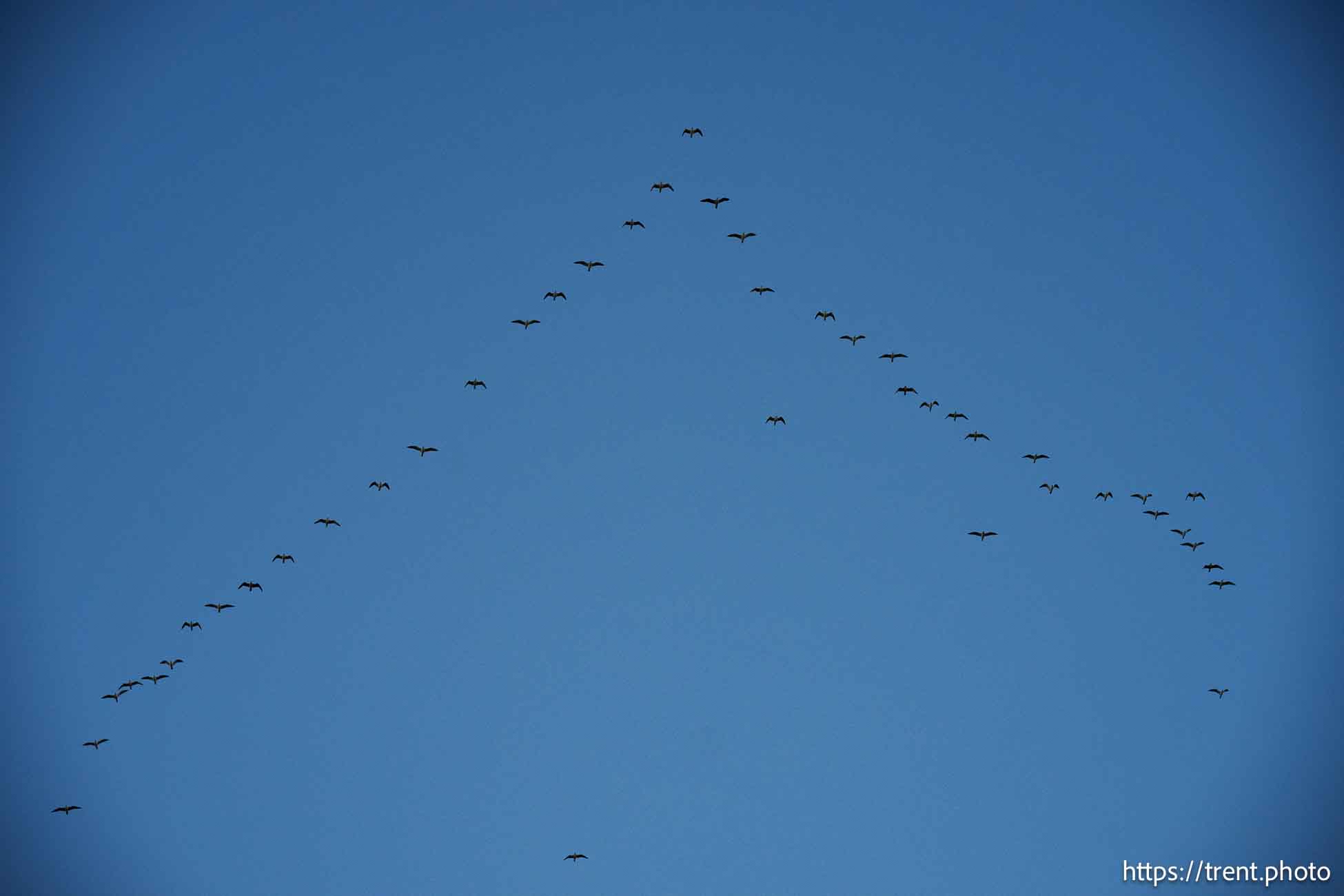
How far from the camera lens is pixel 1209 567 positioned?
5522cm

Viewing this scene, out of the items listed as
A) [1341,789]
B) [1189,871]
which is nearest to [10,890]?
[1189,871]

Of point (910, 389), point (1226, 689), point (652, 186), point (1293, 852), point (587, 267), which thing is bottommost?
point (1293, 852)

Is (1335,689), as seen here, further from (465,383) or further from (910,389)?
(465,383)

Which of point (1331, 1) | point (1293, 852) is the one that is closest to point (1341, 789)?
point (1293, 852)

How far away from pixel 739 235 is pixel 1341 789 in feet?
232

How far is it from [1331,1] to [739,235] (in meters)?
130

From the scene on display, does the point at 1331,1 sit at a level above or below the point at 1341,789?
above

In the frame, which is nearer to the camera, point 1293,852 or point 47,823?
point 1293,852

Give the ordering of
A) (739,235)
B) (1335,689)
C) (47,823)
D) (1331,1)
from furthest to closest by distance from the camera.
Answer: (1331,1) → (47,823) → (1335,689) → (739,235)

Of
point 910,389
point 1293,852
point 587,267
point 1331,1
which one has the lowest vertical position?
point 1293,852

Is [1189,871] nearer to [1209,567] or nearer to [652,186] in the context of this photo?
[1209,567]

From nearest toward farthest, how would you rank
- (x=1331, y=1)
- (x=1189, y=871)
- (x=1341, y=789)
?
(x=1189, y=871)
(x=1341, y=789)
(x=1331, y=1)

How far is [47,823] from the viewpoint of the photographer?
103 m

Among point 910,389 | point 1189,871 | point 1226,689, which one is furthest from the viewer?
point 1189,871
